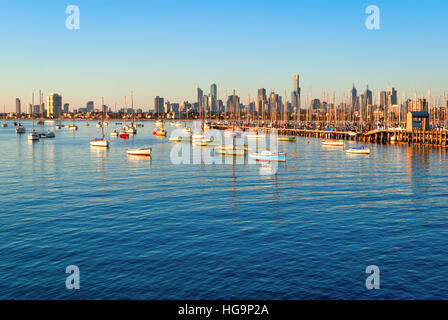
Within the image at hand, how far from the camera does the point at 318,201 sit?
168 ft

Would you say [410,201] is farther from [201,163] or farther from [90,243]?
[201,163]

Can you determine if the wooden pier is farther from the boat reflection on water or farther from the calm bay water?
the calm bay water

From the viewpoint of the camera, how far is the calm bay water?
85.7 ft

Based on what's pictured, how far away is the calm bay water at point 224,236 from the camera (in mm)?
26109

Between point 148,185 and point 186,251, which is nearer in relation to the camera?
point 186,251

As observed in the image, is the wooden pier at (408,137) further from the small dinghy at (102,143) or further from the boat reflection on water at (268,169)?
the small dinghy at (102,143)

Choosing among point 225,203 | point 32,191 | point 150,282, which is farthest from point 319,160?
point 150,282

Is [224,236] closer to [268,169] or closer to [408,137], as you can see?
[268,169]

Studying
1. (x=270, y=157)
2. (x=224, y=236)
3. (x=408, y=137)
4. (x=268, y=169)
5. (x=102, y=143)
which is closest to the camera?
(x=224, y=236)

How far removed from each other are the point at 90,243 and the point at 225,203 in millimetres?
19294

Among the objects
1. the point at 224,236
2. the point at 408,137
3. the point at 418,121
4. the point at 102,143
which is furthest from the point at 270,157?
the point at 418,121

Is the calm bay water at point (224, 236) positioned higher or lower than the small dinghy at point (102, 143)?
lower

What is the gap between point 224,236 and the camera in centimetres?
3656

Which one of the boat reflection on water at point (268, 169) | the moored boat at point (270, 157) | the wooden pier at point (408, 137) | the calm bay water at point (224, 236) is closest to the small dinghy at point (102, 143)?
the moored boat at point (270, 157)
